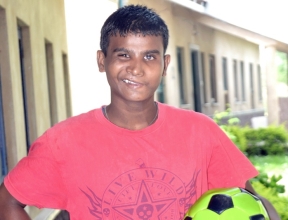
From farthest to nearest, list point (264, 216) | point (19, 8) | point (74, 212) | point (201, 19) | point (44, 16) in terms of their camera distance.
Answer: point (201, 19)
point (44, 16)
point (19, 8)
point (74, 212)
point (264, 216)

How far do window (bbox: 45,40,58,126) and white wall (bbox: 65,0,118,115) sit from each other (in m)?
1.13

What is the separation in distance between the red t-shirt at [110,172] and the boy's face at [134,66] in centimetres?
13

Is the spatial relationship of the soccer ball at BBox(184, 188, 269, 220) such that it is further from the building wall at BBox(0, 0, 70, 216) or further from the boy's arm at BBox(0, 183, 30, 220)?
the building wall at BBox(0, 0, 70, 216)

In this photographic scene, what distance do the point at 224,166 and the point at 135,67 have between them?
19.3 inches

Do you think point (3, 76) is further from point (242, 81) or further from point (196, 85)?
point (242, 81)

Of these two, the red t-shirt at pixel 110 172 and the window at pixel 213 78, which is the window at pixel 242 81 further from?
the red t-shirt at pixel 110 172

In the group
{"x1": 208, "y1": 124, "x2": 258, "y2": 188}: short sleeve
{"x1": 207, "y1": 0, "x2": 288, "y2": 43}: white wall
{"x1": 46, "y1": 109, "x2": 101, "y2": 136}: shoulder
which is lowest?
{"x1": 208, "y1": 124, "x2": 258, "y2": 188}: short sleeve

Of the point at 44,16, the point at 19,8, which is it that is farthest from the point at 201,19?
the point at 19,8

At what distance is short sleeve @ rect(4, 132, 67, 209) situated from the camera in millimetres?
2098

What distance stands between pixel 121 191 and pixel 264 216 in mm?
466

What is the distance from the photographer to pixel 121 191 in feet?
6.81

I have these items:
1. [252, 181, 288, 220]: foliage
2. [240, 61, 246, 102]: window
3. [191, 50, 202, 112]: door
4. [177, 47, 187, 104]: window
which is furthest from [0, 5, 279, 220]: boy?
[240, 61, 246, 102]: window

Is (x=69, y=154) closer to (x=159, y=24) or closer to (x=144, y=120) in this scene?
(x=144, y=120)

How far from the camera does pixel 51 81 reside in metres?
8.25
